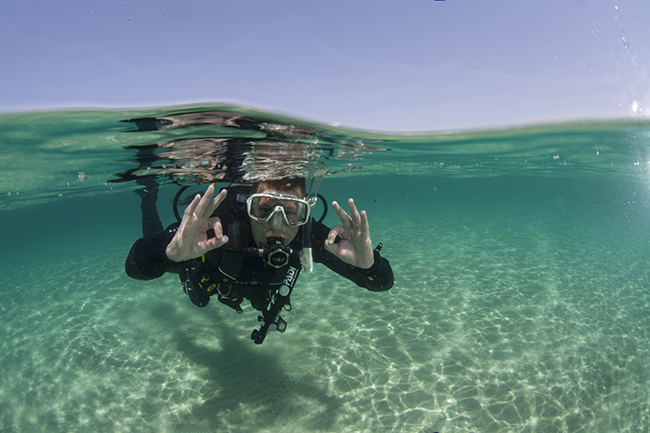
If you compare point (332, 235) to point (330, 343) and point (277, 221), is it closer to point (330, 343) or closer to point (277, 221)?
point (277, 221)

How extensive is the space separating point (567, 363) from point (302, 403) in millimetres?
5624

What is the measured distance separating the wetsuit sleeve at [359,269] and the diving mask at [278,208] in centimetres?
67

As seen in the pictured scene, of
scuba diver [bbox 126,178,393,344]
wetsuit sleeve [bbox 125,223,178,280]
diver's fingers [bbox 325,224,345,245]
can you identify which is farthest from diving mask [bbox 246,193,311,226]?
wetsuit sleeve [bbox 125,223,178,280]

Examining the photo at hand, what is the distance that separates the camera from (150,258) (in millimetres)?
4293

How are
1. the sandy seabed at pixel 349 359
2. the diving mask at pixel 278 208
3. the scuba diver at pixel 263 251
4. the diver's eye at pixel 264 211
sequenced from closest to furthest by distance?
the scuba diver at pixel 263 251
the diving mask at pixel 278 208
the diver's eye at pixel 264 211
the sandy seabed at pixel 349 359

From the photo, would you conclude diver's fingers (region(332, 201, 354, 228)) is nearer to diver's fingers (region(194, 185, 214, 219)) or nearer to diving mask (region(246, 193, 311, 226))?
diving mask (region(246, 193, 311, 226))

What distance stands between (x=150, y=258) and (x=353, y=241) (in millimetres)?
2753

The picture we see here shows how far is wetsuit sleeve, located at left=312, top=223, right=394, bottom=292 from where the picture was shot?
4469mm

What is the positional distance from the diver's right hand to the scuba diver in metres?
0.01

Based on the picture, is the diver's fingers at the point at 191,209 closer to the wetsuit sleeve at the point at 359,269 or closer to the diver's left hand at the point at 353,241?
the diver's left hand at the point at 353,241

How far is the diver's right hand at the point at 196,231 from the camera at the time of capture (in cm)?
349

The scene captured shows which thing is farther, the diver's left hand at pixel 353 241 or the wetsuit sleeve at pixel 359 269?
the wetsuit sleeve at pixel 359 269

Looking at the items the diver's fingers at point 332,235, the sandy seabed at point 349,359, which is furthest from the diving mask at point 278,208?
the sandy seabed at point 349,359

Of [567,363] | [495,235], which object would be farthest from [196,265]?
[495,235]
